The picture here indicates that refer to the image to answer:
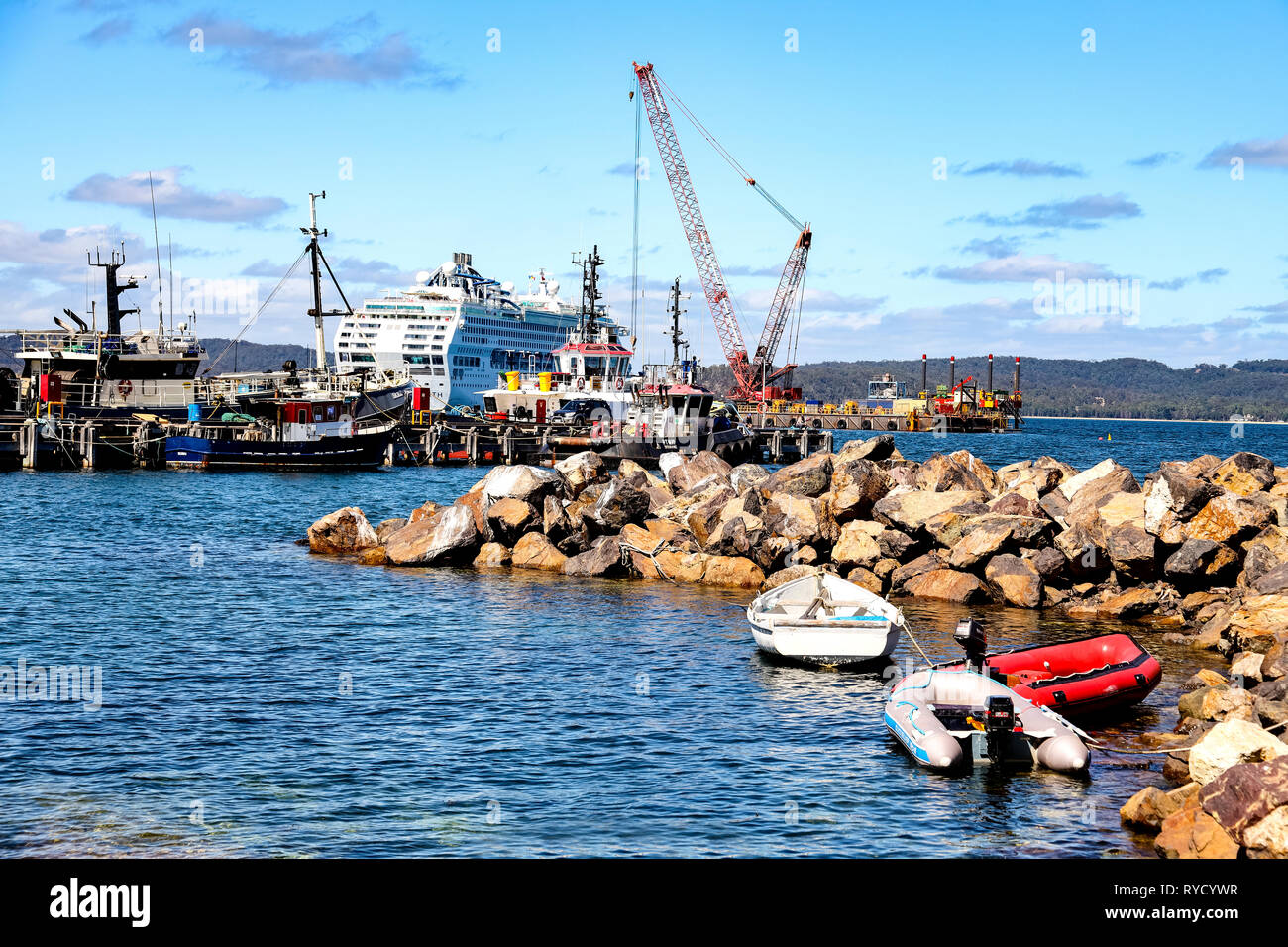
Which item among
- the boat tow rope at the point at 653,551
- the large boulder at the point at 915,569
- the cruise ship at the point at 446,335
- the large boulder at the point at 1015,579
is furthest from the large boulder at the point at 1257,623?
Result: the cruise ship at the point at 446,335

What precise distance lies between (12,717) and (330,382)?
72881mm

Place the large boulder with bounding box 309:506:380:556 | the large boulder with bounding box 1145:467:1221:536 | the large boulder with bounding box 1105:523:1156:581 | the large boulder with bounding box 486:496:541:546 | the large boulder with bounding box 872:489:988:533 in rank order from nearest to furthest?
1. the large boulder with bounding box 1105:523:1156:581
2. the large boulder with bounding box 1145:467:1221:536
3. the large boulder with bounding box 872:489:988:533
4. the large boulder with bounding box 486:496:541:546
5. the large boulder with bounding box 309:506:380:556

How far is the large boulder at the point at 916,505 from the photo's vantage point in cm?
3372

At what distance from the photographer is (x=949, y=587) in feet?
104

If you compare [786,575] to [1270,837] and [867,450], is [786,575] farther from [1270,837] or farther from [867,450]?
[1270,837]

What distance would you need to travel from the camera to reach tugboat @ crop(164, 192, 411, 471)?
7919 cm

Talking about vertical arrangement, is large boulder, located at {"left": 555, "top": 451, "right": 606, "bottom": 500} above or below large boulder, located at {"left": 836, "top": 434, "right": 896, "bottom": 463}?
below

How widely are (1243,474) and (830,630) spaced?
55.4ft

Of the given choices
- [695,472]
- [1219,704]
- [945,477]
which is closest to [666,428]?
[695,472]

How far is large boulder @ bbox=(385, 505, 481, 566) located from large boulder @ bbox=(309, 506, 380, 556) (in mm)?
2637

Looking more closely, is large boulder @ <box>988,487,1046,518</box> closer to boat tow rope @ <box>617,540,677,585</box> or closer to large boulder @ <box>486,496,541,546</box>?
boat tow rope @ <box>617,540,677,585</box>

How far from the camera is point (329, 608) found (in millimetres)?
31438

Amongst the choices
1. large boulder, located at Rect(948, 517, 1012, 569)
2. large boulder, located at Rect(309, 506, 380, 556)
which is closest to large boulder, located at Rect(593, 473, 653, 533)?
large boulder, located at Rect(309, 506, 380, 556)
